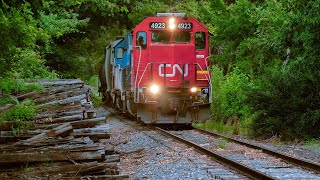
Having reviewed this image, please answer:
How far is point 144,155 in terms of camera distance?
9953 millimetres

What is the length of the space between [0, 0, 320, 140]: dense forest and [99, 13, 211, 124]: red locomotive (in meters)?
1.78

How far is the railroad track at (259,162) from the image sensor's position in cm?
735

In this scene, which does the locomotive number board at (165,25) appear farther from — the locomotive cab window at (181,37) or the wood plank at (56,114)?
the wood plank at (56,114)

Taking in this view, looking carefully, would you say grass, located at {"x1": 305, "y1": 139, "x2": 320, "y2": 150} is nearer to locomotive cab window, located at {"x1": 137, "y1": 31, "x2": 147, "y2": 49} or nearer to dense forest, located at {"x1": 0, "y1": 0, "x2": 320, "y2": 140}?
dense forest, located at {"x1": 0, "y1": 0, "x2": 320, "y2": 140}

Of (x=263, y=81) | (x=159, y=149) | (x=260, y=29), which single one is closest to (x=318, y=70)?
(x=263, y=81)

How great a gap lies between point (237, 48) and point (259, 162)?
40.9 feet

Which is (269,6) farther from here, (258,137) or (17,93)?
(17,93)

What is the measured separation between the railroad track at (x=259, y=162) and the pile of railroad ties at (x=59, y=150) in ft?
6.60

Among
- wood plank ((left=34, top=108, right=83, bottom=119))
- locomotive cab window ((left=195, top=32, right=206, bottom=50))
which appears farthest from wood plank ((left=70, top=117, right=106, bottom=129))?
locomotive cab window ((left=195, top=32, right=206, bottom=50))

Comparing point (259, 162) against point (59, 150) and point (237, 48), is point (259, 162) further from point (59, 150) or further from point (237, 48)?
point (237, 48)

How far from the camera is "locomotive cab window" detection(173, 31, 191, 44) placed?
16.0m

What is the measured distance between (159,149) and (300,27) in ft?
15.2

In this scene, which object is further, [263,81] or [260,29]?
[260,29]

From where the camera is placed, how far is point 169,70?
51.3 feet
